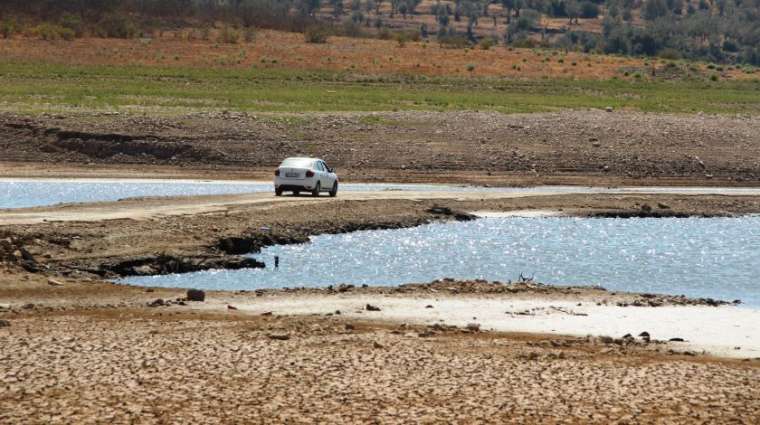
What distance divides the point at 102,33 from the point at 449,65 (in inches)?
781

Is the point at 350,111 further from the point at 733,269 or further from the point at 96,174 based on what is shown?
the point at 733,269

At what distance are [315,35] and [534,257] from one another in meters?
65.0

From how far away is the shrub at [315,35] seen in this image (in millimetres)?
92500

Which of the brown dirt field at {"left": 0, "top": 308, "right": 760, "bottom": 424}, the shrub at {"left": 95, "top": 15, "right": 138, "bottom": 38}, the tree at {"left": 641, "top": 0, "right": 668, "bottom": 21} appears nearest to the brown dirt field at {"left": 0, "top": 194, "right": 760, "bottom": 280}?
the brown dirt field at {"left": 0, "top": 308, "right": 760, "bottom": 424}

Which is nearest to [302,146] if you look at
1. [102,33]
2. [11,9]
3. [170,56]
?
[170,56]

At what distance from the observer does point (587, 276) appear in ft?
89.8

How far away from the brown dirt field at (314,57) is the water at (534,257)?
4519cm

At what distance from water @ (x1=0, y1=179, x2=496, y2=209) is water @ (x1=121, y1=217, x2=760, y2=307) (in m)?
8.14

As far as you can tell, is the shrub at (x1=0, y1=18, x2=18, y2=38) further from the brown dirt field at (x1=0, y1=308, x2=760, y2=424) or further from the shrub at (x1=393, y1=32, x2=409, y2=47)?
the brown dirt field at (x1=0, y1=308, x2=760, y2=424)

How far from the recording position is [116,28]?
89.4 m

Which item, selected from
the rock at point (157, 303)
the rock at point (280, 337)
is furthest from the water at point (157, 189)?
the rock at point (280, 337)

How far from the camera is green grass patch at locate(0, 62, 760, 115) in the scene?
196 ft

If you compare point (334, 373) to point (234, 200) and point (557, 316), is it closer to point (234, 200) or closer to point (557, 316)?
point (557, 316)

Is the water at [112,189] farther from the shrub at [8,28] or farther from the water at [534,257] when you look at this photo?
the shrub at [8,28]
